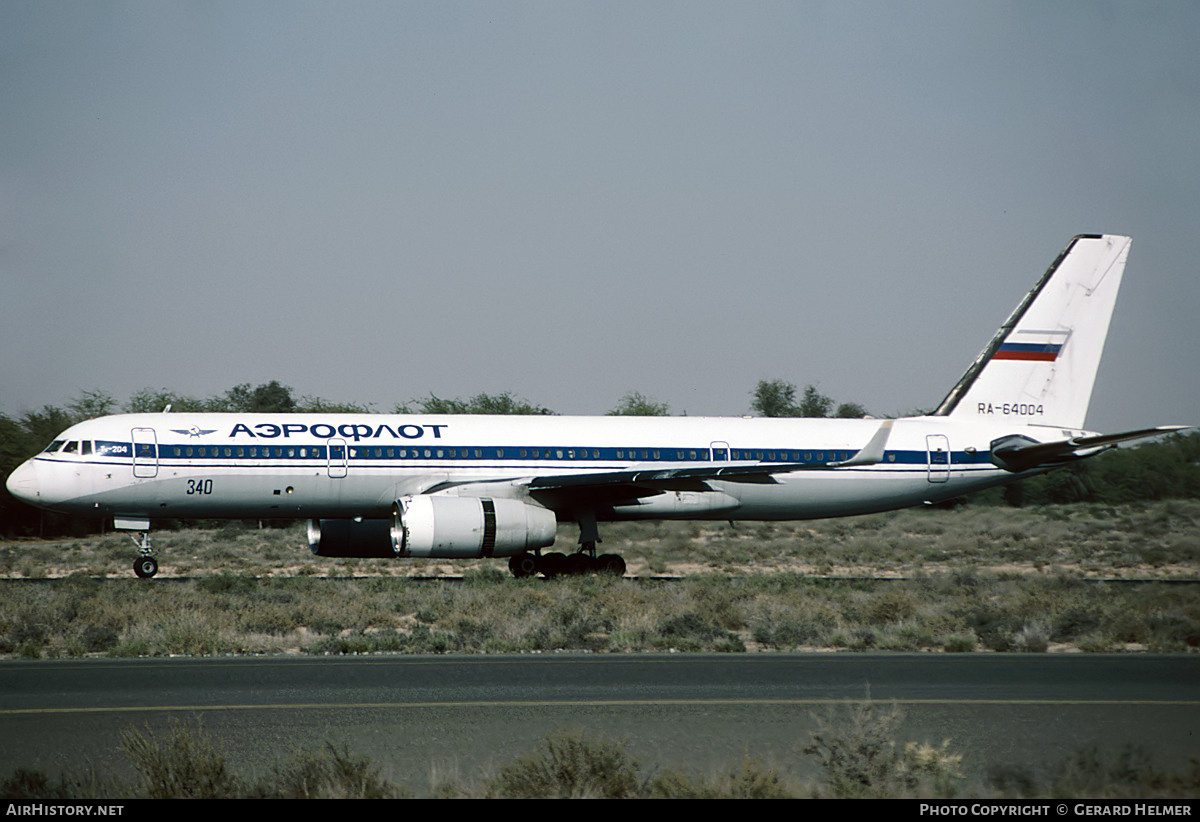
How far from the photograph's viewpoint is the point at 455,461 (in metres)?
28.0

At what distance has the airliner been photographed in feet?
86.5

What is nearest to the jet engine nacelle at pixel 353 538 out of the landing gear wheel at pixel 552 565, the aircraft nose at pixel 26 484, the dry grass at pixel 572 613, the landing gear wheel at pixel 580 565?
the dry grass at pixel 572 613

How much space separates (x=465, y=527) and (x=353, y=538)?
4.70m

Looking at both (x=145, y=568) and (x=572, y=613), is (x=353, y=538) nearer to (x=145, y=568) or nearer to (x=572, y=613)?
(x=145, y=568)

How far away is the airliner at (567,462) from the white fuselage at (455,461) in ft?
0.14

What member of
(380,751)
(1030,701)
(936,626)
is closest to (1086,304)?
(936,626)

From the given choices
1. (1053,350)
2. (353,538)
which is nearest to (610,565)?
(353,538)

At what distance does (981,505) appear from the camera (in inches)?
2758

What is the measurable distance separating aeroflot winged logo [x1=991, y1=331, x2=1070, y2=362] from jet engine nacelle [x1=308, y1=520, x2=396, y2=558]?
17.2 meters

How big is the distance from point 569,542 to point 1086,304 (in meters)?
17.4

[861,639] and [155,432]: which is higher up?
[155,432]

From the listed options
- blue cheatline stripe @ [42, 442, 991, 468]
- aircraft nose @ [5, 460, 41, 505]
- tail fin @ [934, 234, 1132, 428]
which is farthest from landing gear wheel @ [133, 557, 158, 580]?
tail fin @ [934, 234, 1132, 428]
